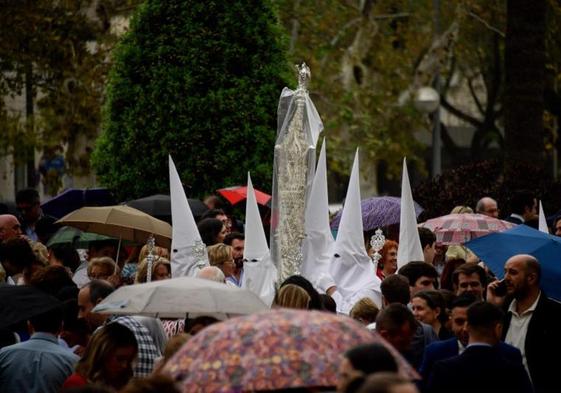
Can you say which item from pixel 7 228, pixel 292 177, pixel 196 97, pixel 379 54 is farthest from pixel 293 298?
pixel 379 54

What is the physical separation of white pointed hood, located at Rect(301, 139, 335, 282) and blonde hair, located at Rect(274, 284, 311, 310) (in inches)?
139

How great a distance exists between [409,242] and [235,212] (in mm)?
5187

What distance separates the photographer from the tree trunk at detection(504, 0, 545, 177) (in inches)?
930

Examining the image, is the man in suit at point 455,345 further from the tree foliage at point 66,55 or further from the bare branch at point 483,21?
the bare branch at point 483,21

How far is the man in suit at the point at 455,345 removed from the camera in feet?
33.4

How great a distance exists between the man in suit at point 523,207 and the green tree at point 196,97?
3.31 metres

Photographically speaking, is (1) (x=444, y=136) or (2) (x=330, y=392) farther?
(1) (x=444, y=136)

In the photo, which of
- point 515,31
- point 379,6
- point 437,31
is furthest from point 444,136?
point 515,31

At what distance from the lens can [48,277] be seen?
12477mm

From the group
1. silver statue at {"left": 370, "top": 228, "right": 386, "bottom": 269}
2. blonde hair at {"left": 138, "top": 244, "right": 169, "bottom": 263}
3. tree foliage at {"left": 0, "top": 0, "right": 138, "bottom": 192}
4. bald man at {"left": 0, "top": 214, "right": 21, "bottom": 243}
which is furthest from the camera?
tree foliage at {"left": 0, "top": 0, "right": 138, "bottom": 192}

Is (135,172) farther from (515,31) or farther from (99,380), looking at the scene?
(99,380)

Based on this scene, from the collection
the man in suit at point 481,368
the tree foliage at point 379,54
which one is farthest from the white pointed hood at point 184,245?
the tree foliage at point 379,54

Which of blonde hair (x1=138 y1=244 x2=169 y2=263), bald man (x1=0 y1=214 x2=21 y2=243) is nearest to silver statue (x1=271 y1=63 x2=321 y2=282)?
blonde hair (x1=138 y1=244 x2=169 y2=263)

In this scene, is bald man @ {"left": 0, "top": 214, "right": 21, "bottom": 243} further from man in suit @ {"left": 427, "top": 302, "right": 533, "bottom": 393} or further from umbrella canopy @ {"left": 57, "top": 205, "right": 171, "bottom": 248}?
man in suit @ {"left": 427, "top": 302, "right": 533, "bottom": 393}
